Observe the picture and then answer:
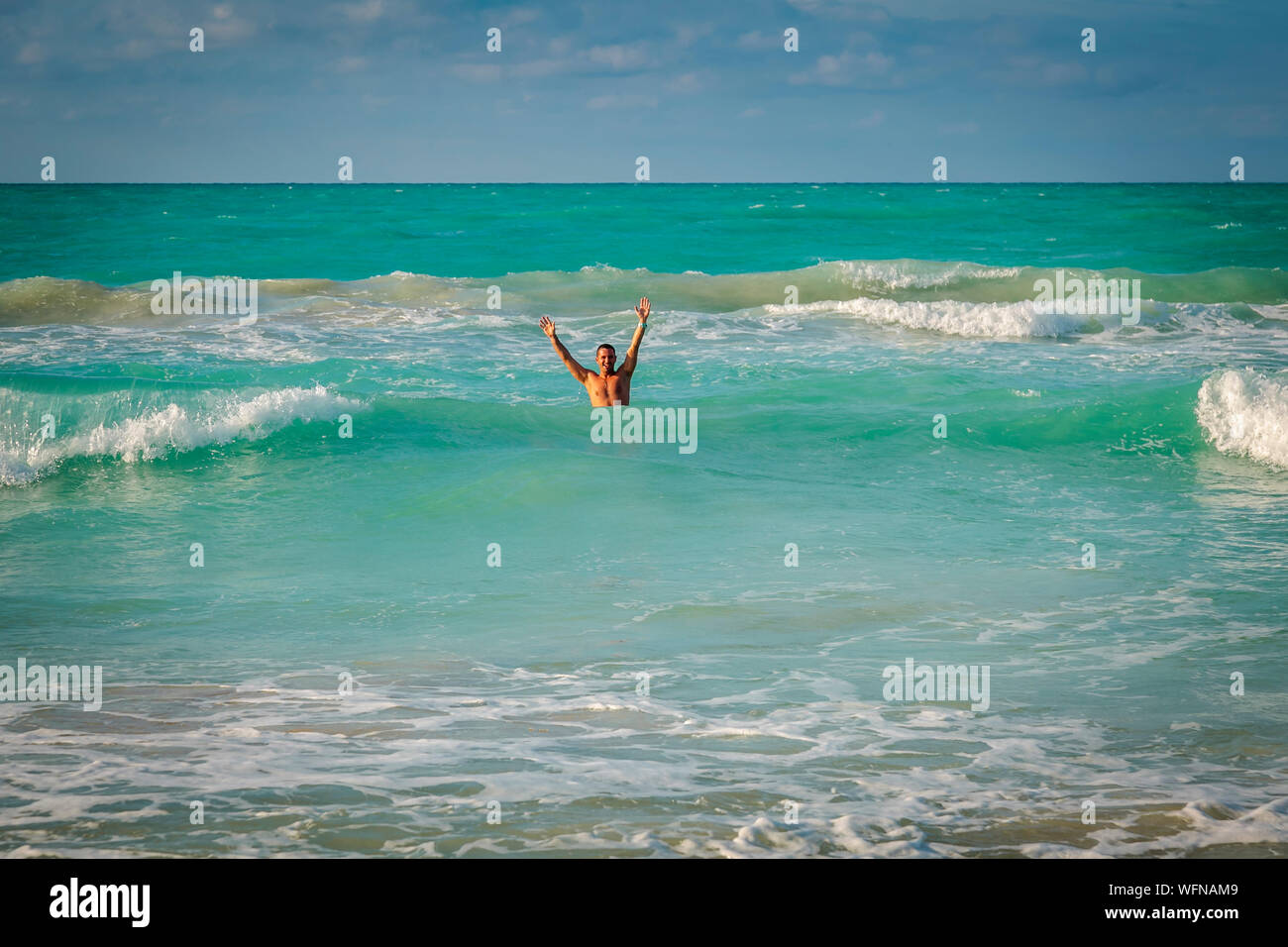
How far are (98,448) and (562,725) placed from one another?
8.83 m

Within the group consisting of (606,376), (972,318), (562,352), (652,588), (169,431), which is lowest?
(652,588)

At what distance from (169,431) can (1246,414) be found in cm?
1218

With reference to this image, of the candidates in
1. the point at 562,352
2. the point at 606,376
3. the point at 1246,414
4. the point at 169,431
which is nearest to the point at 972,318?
the point at 1246,414

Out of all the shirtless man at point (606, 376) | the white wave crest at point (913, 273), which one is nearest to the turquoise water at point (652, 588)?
the shirtless man at point (606, 376)

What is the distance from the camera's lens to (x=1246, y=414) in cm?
1311

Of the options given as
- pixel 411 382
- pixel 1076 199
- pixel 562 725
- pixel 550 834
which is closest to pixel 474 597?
pixel 562 725

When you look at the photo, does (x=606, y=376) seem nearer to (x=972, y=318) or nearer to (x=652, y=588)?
(x=652, y=588)

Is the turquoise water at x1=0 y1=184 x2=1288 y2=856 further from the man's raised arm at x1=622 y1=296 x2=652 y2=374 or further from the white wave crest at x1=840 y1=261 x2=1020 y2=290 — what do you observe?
the white wave crest at x1=840 y1=261 x2=1020 y2=290

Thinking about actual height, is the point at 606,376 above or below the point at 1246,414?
above

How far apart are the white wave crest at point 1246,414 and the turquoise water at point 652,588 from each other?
6 cm

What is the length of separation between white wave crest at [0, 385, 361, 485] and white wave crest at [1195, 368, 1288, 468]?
10.3 meters

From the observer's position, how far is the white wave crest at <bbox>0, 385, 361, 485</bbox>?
12047mm
